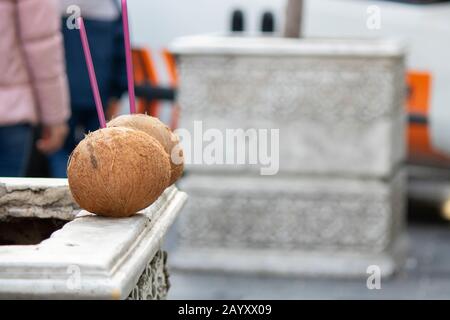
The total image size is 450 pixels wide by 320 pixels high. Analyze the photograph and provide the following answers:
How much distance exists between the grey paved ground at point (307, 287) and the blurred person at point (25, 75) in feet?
3.99

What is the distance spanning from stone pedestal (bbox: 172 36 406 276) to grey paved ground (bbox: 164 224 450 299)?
8 centimetres

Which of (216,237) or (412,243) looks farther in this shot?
(412,243)

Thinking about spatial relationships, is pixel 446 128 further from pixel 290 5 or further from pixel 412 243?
pixel 290 5

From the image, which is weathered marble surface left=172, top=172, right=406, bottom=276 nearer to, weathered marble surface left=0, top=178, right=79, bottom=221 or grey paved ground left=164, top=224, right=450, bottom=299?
grey paved ground left=164, top=224, right=450, bottom=299

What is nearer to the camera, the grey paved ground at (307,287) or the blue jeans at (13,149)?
the blue jeans at (13,149)

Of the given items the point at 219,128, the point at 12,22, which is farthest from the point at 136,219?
the point at 219,128

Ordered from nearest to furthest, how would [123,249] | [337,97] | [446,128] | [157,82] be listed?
[123,249]
[337,97]
[446,128]
[157,82]

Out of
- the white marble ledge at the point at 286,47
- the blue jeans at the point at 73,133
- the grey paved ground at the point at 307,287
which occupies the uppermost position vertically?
the white marble ledge at the point at 286,47

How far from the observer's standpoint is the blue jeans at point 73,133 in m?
6.57

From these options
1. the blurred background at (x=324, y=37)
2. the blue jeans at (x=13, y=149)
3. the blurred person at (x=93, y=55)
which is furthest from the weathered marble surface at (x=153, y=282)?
the blurred person at (x=93, y=55)

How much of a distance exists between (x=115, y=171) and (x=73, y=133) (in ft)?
14.8

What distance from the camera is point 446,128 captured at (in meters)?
6.97

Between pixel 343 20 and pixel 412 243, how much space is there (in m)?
1.55

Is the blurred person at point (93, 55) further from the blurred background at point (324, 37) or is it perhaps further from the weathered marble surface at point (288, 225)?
the weathered marble surface at point (288, 225)
